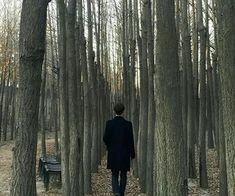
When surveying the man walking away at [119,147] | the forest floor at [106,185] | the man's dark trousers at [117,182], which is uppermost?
the man walking away at [119,147]

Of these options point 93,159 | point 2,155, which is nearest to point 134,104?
point 93,159

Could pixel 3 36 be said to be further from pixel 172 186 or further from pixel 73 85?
pixel 172 186

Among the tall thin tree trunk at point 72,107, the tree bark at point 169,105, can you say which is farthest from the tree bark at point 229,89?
the tall thin tree trunk at point 72,107

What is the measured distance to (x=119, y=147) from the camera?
6723 mm

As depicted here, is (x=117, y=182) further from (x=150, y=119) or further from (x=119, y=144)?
(x=150, y=119)

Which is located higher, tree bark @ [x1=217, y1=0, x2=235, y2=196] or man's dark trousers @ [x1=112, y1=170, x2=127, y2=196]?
tree bark @ [x1=217, y1=0, x2=235, y2=196]

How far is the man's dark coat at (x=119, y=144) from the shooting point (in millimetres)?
6680

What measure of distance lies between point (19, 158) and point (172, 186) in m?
2.36

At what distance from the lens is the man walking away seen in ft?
21.9

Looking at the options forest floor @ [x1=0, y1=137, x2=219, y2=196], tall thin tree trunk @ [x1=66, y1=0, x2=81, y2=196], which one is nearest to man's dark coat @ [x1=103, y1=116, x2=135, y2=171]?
tall thin tree trunk @ [x1=66, y1=0, x2=81, y2=196]

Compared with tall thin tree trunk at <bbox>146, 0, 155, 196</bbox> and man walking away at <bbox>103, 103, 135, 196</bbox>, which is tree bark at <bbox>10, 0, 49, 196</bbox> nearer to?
man walking away at <bbox>103, 103, 135, 196</bbox>

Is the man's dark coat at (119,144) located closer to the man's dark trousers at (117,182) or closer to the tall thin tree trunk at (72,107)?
the man's dark trousers at (117,182)

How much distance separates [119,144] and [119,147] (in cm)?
5

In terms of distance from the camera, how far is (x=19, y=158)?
11.5ft
